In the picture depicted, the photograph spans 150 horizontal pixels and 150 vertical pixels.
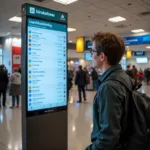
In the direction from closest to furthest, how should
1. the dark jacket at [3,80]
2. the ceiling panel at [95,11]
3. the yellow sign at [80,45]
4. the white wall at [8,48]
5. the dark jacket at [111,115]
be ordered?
the dark jacket at [111,115]
the ceiling panel at [95,11]
the dark jacket at [3,80]
the yellow sign at [80,45]
the white wall at [8,48]

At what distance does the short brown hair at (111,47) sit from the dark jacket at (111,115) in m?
0.18

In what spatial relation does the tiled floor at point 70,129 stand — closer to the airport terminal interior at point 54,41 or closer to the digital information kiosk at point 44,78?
the airport terminal interior at point 54,41

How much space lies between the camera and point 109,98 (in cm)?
115

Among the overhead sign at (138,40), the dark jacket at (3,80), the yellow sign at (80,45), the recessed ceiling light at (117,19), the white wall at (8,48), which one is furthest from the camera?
the white wall at (8,48)

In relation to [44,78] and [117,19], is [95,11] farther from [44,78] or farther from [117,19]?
[44,78]

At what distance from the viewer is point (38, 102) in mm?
2611

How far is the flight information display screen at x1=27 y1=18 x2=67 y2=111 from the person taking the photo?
251cm

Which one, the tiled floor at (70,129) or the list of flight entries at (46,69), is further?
the tiled floor at (70,129)

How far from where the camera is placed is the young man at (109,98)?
1.14 meters

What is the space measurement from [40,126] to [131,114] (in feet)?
5.44

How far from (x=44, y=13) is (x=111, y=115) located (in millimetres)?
1874

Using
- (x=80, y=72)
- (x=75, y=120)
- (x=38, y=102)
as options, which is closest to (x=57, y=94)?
(x=38, y=102)


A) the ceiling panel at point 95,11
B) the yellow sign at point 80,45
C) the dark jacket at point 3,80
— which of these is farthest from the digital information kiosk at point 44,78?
the yellow sign at point 80,45

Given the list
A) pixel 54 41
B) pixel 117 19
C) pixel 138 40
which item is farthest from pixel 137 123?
pixel 138 40
